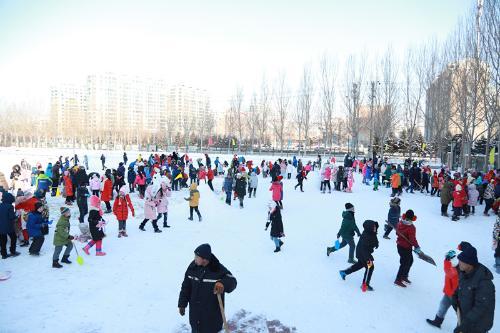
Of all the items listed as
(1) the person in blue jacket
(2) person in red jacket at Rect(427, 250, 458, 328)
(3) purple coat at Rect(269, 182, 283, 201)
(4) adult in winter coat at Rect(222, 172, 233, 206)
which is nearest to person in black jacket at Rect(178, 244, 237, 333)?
(2) person in red jacket at Rect(427, 250, 458, 328)

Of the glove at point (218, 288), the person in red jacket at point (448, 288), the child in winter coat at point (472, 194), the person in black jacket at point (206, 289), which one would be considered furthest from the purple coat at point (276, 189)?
the glove at point (218, 288)

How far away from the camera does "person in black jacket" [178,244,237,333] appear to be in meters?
3.38

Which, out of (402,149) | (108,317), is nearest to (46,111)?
(402,149)

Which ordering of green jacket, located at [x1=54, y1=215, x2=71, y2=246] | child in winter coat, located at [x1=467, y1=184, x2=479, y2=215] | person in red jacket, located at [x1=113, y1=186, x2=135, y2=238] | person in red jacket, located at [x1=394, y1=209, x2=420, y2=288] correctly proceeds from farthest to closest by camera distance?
1. child in winter coat, located at [x1=467, y1=184, x2=479, y2=215]
2. person in red jacket, located at [x1=113, y1=186, x2=135, y2=238]
3. green jacket, located at [x1=54, y1=215, x2=71, y2=246]
4. person in red jacket, located at [x1=394, y1=209, x2=420, y2=288]

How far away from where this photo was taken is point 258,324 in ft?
16.7

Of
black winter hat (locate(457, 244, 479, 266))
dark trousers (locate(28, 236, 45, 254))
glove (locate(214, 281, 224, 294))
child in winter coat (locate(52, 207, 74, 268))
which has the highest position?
black winter hat (locate(457, 244, 479, 266))

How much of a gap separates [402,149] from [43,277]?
4137 cm

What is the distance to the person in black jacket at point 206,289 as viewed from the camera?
3379 mm

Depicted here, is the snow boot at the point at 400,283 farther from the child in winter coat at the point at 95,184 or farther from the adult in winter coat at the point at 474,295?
the child in winter coat at the point at 95,184

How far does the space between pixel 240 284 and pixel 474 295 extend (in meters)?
4.03

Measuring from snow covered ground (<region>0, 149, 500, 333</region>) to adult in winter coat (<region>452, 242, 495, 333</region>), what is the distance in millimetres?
1707

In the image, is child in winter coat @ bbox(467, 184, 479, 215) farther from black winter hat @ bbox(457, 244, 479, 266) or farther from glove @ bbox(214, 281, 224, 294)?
glove @ bbox(214, 281, 224, 294)

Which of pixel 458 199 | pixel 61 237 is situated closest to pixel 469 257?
pixel 61 237

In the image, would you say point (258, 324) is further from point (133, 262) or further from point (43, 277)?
point (43, 277)
